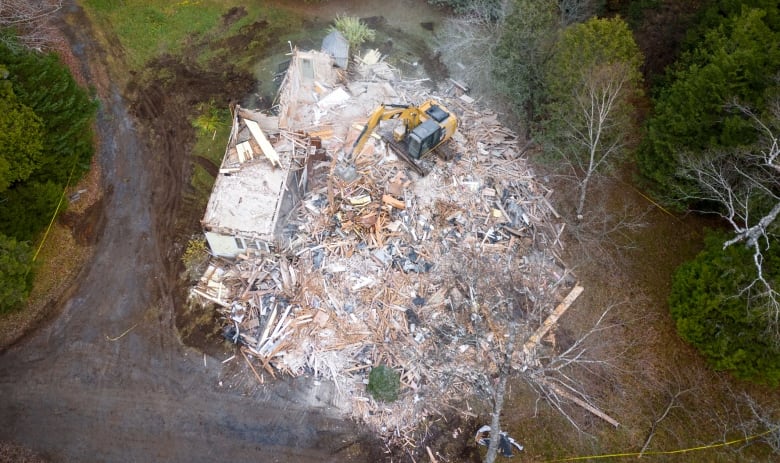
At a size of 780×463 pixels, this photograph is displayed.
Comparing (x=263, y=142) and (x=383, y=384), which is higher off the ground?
(x=263, y=142)

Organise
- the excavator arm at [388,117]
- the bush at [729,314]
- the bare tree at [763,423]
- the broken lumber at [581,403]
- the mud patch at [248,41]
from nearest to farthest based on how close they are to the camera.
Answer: the bush at [729,314] < the bare tree at [763,423] < the broken lumber at [581,403] < the excavator arm at [388,117] < the mud patch at [248,41]

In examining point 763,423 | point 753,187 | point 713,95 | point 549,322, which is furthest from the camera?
point 549,322

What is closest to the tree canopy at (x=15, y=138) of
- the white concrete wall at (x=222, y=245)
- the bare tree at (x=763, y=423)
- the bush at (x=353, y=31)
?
the white concrete wall at (x=222, y=245)

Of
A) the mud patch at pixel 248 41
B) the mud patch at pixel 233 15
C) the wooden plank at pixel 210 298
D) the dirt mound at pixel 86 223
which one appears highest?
the mud patch at pixel 233 15

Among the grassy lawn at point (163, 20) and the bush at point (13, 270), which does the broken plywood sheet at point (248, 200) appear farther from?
the grassy lawn at point (163, 20)

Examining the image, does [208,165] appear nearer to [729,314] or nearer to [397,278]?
[397,278]

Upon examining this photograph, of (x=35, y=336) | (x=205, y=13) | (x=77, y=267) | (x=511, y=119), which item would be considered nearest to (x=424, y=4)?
(x=511, y=119)

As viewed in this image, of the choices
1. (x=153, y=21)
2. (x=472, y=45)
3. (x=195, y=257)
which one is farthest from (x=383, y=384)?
(x=153, y=21)
